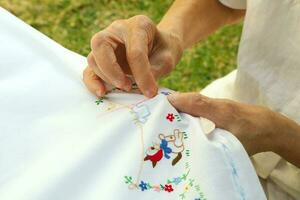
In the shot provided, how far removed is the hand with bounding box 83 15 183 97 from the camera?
2.55 ft

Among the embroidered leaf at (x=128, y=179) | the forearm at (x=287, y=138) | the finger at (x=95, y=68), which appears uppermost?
the finger at (x=95, y=68)

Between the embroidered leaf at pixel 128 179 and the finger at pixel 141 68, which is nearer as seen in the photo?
the embroidered leaf at pixel 128 179

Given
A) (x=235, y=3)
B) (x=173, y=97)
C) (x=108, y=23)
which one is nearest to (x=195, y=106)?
(x=173, y=97)

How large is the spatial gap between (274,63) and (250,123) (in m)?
0.20

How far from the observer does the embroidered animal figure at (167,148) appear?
0.71 m

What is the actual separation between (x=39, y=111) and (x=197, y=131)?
0.76 ft

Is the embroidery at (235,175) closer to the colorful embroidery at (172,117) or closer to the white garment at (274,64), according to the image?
the colorful embroidery at (172,117)

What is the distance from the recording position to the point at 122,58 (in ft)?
2.77

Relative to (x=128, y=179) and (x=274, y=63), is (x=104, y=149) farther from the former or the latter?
(x=274, y=63)

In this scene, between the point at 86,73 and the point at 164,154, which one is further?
the point at 86,73

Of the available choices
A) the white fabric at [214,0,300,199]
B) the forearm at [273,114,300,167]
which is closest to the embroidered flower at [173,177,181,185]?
the forearm at [273,114,300,167]

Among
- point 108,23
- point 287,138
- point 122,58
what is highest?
point 122,58

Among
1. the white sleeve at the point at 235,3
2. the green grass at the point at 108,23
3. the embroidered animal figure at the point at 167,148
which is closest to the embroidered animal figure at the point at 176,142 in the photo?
the embroidered animal figure at the point at 167,148

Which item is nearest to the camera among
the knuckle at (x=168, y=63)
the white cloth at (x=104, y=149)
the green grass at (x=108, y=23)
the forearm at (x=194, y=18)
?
the white cloth at (x=104, y=149)
